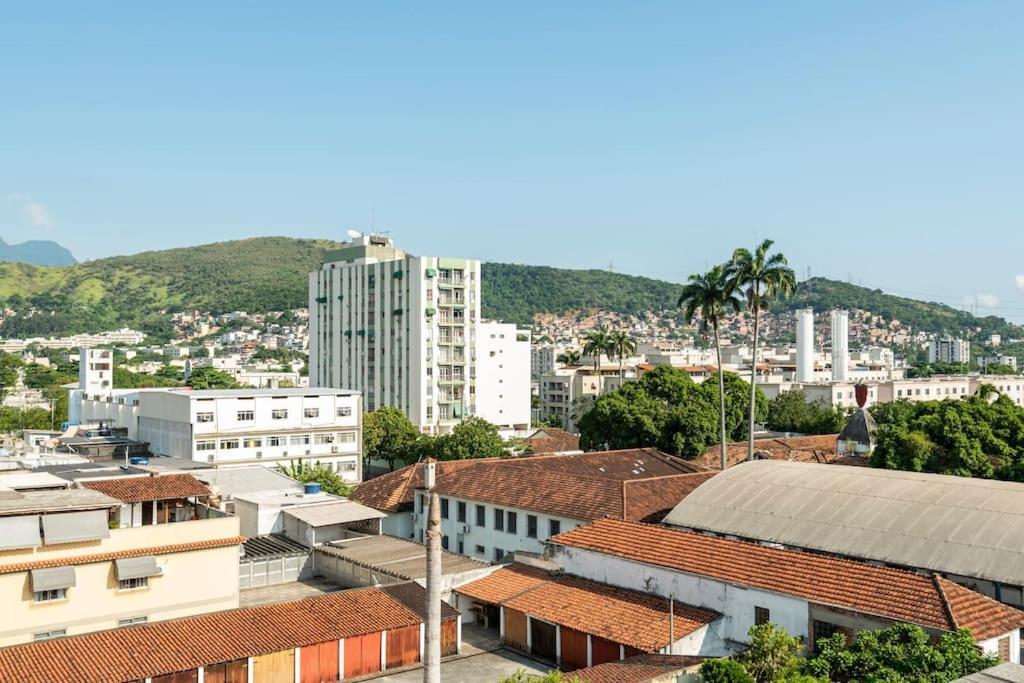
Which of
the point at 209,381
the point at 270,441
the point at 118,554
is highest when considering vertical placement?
the point at 209,381

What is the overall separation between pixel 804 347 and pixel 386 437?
117 m

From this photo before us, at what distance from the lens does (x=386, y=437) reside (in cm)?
8162

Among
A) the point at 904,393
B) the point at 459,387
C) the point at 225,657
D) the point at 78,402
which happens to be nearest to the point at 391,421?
the point at 459,387

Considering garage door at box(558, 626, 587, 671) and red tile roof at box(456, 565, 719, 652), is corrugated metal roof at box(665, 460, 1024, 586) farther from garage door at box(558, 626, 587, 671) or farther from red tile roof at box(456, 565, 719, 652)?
garage door at box(558, 626, 587, 671)

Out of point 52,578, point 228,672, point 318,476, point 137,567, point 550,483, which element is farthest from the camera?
point 318,476

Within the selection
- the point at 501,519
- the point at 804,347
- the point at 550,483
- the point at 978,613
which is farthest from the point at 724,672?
the point at 804,347

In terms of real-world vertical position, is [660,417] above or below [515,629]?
above

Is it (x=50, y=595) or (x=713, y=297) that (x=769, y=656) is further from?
(x=713, y=297)

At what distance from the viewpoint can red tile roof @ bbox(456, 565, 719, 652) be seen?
28547 mm

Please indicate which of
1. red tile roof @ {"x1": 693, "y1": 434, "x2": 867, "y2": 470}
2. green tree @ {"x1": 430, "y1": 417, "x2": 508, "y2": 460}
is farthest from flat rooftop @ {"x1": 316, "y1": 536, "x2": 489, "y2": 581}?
red tile roof @ {"x1": 693, "y1": 434, "x2": 867, "y2": 470}

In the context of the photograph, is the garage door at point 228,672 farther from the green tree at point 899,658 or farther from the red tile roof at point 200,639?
the green tree at point 899,658

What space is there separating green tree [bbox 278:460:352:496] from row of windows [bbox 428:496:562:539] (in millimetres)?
9415

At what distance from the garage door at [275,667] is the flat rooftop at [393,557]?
6.72 meters

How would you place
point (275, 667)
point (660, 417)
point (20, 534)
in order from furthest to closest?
point (660, 417), point (275, 667), point (20, 534)
